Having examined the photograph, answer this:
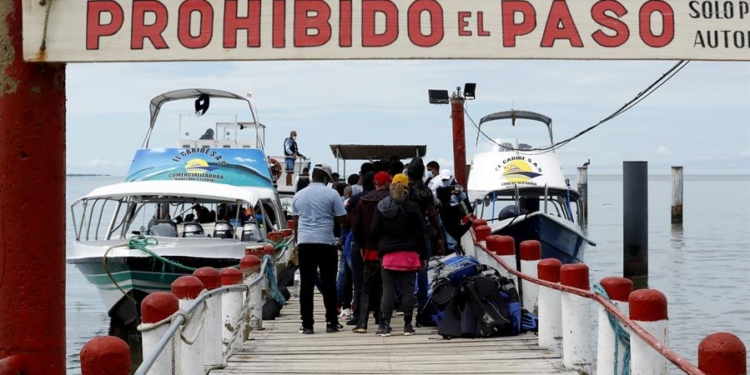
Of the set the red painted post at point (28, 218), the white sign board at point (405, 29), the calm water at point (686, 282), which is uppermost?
the white sign board at point (405, 29)

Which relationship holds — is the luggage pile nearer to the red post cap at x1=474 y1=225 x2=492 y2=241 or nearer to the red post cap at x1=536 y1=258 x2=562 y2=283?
the red post cap at x1=536 y1=258 x2=562 y2=283

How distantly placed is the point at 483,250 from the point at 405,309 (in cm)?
304

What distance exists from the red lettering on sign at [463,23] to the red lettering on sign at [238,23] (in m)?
0.99

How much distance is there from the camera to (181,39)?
5117 millimetres

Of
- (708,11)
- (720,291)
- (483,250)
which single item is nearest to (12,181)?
(708,11)

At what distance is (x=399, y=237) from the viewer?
10.7 metres

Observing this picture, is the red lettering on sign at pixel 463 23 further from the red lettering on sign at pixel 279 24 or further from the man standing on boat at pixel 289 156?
the man standing on boat at pixel 289 156

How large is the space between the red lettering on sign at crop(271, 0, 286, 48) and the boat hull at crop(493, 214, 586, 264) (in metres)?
15.8

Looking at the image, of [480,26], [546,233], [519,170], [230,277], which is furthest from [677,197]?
[480,26]

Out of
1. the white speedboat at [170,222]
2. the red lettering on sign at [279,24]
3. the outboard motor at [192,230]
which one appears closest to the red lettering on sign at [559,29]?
the red lettering on sign at [279,24]

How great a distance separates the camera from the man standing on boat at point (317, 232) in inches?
442

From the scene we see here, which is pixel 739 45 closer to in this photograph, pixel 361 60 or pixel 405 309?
pixel 361 60

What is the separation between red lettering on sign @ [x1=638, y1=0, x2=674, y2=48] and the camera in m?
5.14

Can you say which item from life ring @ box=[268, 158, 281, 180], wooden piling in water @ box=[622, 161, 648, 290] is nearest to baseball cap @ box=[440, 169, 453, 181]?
life ring @ box=[268, 158, 281, 180]
